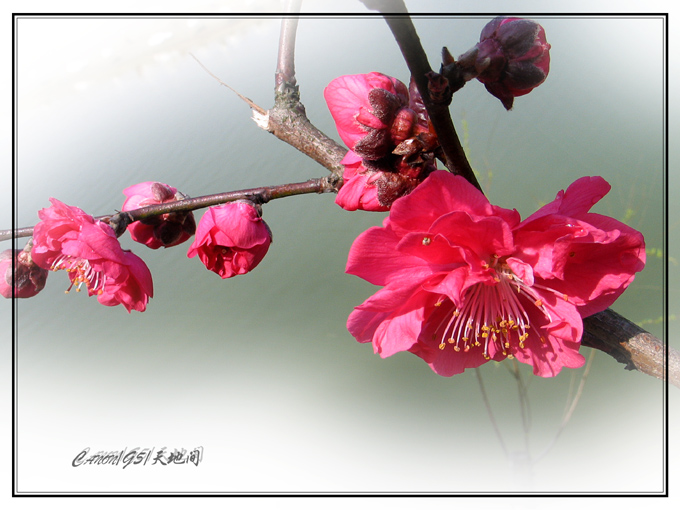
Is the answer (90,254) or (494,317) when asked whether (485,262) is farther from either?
(90,254)

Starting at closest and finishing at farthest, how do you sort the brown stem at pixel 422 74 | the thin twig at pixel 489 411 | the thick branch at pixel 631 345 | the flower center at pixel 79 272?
the brown stem at pixel 422 74, the thick branch at pixel 631 345, the flower center at pixel 79 272, the thin twig at pixel 489 411

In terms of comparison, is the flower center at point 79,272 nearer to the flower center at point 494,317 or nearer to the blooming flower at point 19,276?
the blooming flower at point 19,276

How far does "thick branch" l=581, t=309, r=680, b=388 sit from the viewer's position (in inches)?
11.8

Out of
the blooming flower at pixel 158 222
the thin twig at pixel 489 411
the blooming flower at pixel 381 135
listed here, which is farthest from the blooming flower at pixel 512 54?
the thin twig at pixel 489 411

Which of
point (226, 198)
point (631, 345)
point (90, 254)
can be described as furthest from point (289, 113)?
point (631, 345)

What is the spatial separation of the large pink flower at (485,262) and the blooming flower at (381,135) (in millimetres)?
31

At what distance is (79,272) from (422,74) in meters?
0.36

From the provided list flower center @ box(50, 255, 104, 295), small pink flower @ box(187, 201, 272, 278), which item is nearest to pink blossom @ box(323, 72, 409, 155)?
small pink flower @ box(187, 201, 272, 278)

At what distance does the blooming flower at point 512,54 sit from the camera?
0.93 ft

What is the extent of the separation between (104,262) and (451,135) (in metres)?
0.29

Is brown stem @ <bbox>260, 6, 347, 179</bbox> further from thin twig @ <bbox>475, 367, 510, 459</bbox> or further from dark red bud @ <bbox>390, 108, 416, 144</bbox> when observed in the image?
thin twig @ <bbox>475, 367, 510, 459</bbox>

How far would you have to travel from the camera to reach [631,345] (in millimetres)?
309

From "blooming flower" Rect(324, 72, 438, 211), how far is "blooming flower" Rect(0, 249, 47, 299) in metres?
0.33

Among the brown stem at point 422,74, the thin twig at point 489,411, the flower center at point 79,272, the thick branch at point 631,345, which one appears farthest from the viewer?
the thin twig at point 489,411
